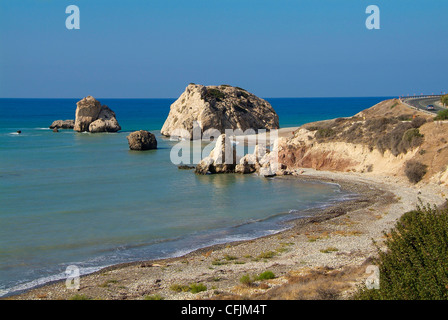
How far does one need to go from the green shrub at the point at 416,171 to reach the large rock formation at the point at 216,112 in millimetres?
45004

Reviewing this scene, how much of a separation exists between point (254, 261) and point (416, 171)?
18896mm

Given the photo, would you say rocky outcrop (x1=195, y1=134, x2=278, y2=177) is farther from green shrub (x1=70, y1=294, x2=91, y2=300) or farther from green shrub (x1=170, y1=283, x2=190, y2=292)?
green shrub (x1=70, y1=294, x2=91, y2=300)

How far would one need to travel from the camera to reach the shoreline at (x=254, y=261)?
1498 cm

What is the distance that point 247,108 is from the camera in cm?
8569

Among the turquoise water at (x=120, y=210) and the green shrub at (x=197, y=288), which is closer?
the green shrub at (x=197, y=288)

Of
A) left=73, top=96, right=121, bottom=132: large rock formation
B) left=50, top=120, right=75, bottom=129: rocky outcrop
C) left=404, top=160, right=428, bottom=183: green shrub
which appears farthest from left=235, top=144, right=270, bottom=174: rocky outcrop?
left=50, top=120, right=75, bottom=129: rocky outcrop

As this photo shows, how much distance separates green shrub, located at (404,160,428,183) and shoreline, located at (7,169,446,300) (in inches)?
188

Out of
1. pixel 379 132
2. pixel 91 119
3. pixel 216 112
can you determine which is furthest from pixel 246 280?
pixel 91 119

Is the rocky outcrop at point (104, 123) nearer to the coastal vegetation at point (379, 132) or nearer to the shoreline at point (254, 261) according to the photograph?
the coastal vegetation at point (379, 132)

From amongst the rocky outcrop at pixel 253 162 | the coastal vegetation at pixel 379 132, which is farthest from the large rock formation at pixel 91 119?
the rocky outcrop at pixel 253 162

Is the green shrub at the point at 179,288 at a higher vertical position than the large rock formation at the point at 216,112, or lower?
lower

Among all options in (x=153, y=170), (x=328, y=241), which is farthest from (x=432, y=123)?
(x=153, y=170)

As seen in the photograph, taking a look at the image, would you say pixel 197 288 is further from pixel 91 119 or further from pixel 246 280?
pixel 91 119

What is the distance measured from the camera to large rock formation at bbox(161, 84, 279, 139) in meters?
75.6
